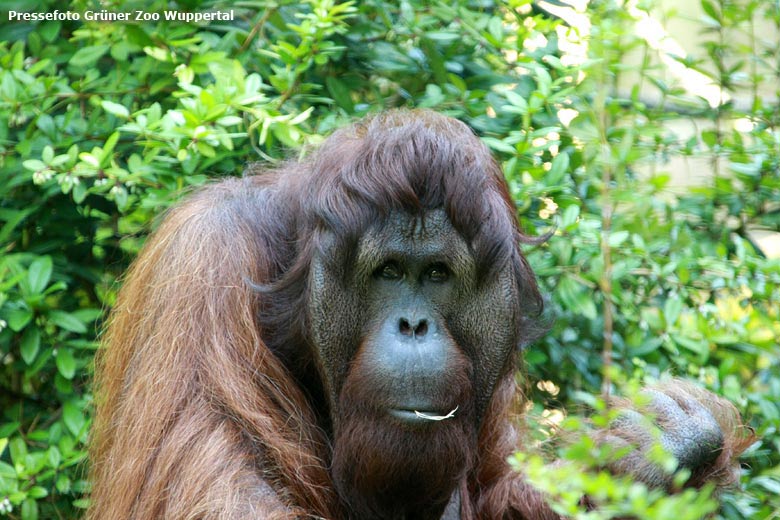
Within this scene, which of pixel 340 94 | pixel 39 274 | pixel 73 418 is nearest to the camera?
pixel 39 274

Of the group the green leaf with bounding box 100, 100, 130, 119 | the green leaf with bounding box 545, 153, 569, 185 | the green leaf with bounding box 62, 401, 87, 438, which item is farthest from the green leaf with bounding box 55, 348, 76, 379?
the green leaf with bounding box 545, 153, 569, 185

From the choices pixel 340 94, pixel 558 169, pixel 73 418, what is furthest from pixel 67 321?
pixel 558 169

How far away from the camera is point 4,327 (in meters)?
4.23

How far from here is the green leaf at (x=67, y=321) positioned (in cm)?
421

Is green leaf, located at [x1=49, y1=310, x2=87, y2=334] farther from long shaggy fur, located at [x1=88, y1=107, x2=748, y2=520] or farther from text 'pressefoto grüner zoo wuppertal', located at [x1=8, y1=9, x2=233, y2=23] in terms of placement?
text 'pressefoto grüner zoo wuppertal', located at [x1=8, y1=9, x2=233, y2=23]

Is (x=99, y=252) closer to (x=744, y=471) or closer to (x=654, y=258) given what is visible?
(x=654, y=258)

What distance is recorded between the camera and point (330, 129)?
434 cm

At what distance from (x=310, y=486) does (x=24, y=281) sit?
1507mm

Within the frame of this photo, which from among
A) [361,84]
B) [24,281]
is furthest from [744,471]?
[24,281]

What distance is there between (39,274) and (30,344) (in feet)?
0.93

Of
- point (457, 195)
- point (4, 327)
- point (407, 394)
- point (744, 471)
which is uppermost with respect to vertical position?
point (457, 195)

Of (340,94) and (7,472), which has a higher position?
(340,94)

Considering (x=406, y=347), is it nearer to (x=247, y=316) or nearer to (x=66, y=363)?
(x=247, y=316)

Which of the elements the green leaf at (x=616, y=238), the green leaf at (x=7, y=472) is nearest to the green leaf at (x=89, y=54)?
the green leaf at (x=7, y=472)
